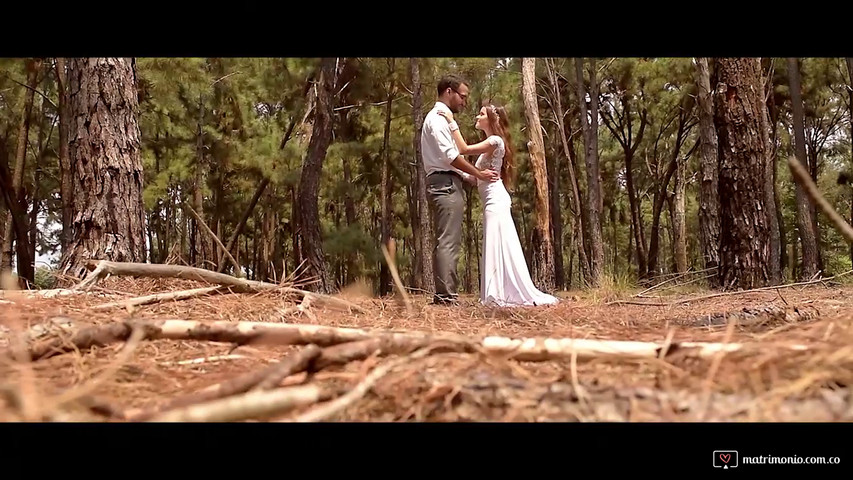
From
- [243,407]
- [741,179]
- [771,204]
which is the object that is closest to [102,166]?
[243,407]

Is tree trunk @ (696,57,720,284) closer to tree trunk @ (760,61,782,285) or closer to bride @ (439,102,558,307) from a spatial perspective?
tree trunk @ (760,61,782,285)

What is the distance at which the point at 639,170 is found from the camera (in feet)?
57.9

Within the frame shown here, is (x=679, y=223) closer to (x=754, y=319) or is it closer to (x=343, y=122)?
(x=343, y=122)

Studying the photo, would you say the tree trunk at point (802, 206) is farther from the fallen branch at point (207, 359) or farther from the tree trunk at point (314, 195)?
the fallen branch at point (207, 359)

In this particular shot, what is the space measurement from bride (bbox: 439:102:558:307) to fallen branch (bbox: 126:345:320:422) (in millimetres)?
2969

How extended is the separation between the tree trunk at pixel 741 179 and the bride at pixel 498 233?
1.37 metres

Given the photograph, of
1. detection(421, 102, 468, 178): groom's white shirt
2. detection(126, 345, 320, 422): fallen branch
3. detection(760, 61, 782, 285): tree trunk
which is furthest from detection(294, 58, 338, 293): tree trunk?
detection(126, 345, 320, 422): fallen branch

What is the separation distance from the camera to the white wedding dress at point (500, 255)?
13.1 feet

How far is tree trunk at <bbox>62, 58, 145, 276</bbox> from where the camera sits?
296 centimetres

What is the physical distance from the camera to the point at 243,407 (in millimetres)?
707
